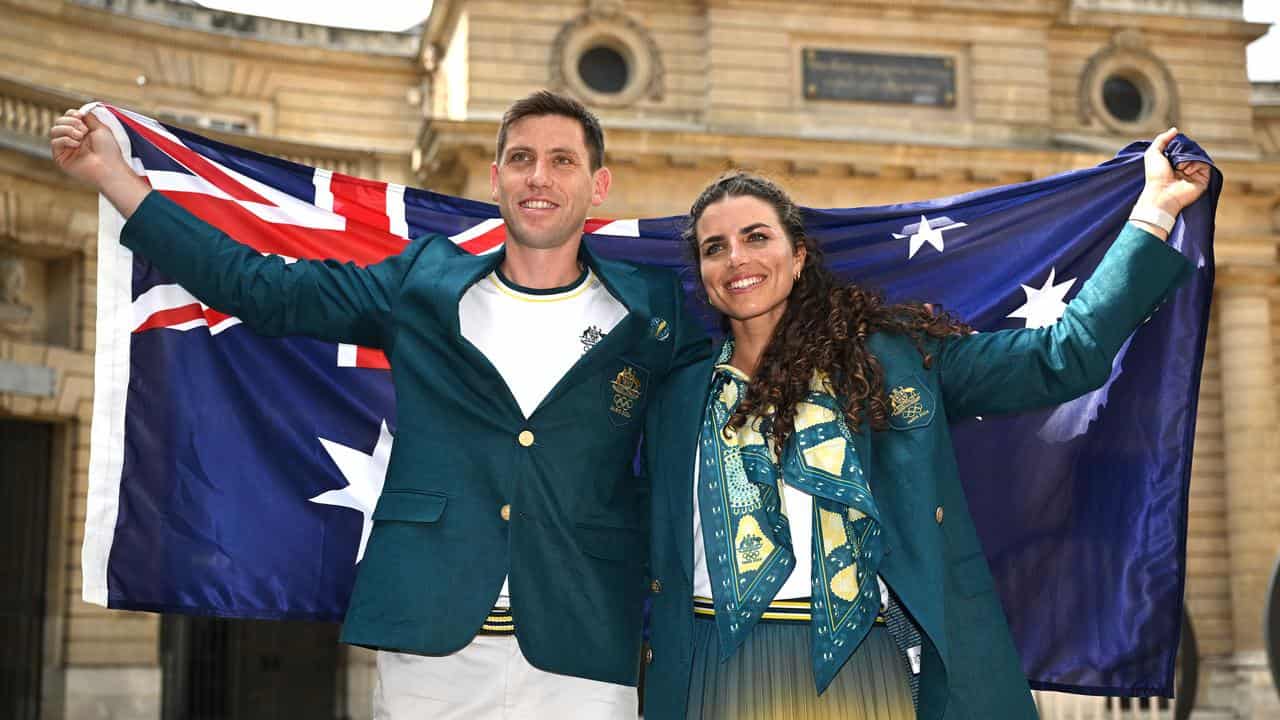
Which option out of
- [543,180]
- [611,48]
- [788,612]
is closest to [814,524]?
[788,612]

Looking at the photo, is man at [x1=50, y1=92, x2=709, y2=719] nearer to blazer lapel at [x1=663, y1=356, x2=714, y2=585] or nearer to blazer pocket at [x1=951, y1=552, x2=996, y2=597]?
blazer lapel at [x1=663, y1=356, x2=714, y2=585]

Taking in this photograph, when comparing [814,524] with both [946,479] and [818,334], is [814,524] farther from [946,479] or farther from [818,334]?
[818,334]

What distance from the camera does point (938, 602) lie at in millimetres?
4020

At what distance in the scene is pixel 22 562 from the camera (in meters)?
18.9

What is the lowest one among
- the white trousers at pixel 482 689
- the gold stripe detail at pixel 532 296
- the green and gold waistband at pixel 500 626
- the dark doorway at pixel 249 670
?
the dark doorway at pixel 249 670

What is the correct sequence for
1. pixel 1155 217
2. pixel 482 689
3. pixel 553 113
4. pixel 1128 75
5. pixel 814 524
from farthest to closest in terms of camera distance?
1. pixel 1128 75
2. pixel 553 113
3. pixel 1155 217
4. pixel 482 689
5. pixel 814 524

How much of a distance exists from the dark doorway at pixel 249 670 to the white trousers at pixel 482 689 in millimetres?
17025

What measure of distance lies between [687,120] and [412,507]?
19.7 meters

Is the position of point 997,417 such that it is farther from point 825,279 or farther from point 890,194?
point 890,194

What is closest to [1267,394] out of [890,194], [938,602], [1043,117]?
[1043,117]

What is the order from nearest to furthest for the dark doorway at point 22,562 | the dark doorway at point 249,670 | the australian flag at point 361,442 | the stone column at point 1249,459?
the australian flag at point 361,442, the dark doorway at point 22,562, the dark doorway at point 249,670, the stone column at point 1249,459

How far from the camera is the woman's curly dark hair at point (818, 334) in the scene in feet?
13.8

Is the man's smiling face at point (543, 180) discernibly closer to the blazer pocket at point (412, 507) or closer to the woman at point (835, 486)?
the woman at point (835, 486)

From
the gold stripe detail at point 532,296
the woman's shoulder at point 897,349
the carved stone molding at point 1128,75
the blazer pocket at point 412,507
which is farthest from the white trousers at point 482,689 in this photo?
the carved stone molding at point 1128,75
